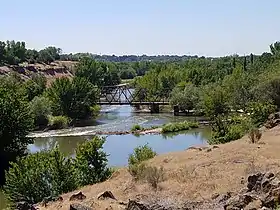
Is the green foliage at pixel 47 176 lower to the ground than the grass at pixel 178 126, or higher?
higher

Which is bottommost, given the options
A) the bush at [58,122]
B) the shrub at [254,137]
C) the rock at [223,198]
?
the bush at [58,122]

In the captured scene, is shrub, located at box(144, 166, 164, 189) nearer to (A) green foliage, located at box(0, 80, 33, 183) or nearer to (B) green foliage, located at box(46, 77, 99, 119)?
(A) green foliage, located at box(0, 80, 33, 183)

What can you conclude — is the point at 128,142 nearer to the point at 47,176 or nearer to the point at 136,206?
the point at 47,176

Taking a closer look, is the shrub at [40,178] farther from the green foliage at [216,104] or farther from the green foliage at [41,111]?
the green foliage at [216,104]

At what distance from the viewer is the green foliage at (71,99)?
72.9 m

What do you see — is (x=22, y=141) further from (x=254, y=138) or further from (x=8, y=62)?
(x=8, y=62)

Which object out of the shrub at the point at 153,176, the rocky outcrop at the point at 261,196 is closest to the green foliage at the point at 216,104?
the shrub at the point at 153,176

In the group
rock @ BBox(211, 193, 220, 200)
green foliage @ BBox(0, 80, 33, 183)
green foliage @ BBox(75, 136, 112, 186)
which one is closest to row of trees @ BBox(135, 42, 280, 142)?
green foliage @ BBox(75, 136, 112, 186)

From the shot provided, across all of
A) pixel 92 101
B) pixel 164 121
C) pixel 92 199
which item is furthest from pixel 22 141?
pixel 92 101

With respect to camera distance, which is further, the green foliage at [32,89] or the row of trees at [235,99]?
the green foliage at [32,89]

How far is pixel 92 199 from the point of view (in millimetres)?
20359

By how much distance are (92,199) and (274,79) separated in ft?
147

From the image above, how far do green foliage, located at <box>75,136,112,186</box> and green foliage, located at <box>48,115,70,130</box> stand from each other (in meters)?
37.9

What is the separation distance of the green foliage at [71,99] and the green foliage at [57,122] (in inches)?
173
